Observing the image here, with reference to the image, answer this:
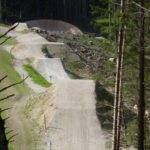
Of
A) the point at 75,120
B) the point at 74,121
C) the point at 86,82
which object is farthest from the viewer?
the point at 86,82

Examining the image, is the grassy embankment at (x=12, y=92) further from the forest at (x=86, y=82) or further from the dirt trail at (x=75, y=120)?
the dirt trail at (x=75, y=120)

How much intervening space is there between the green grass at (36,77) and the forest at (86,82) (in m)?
0.09

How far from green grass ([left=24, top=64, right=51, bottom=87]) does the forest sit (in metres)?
0.09

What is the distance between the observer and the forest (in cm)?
1628

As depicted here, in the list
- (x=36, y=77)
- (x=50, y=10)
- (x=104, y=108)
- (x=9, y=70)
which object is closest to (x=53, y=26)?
(x=50, y=10)

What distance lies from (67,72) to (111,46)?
23.4 meters

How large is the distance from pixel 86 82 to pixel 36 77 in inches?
262

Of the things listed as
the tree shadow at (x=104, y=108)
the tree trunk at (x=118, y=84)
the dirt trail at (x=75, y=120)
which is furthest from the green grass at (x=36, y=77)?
the tree trunk at (x=118, y=84)

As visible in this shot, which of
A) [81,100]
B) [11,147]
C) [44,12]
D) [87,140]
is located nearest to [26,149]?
[11,147]

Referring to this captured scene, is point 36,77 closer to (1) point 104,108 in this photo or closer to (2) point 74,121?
(1) point 104,108

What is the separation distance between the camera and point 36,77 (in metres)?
38.5

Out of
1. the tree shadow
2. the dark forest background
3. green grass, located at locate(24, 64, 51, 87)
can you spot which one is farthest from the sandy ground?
the dark forest background

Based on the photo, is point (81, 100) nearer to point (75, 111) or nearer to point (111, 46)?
point (75, 111)

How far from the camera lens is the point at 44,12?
84.6 metres
